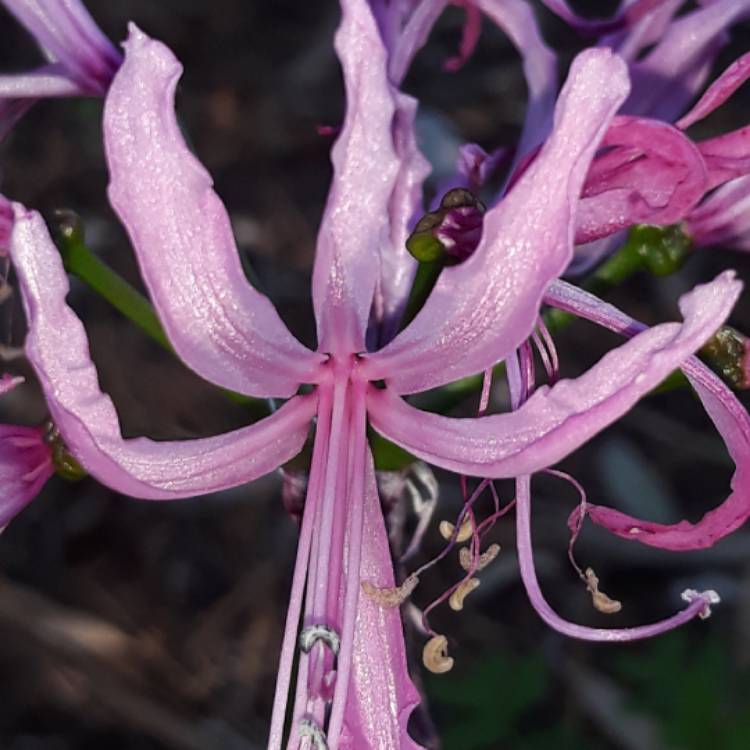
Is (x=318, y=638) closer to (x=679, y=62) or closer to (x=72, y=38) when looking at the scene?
(x=72, y=38)

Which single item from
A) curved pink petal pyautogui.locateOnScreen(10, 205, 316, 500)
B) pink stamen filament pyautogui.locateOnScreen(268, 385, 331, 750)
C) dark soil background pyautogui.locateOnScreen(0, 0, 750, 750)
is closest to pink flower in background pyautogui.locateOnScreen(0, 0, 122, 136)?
curved pink petal pyautogui.locateOnScreen(10, 205, 316, 500)

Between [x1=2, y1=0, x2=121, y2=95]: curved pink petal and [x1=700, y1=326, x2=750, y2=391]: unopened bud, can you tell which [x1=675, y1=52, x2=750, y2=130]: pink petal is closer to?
[x1=700, y1=326, x2=750, y2=391]: unopened bud

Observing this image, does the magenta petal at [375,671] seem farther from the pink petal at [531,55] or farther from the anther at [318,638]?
the pink petal at [531,55]

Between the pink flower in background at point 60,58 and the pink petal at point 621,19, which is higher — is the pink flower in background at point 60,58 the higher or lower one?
the lower one

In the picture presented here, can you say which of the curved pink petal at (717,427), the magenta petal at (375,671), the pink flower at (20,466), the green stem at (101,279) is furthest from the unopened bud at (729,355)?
the pink flower at (20,466)

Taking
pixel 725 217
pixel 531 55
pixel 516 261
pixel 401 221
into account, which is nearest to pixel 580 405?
pixel 516 261

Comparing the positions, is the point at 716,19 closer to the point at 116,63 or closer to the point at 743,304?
the point at 116,63
